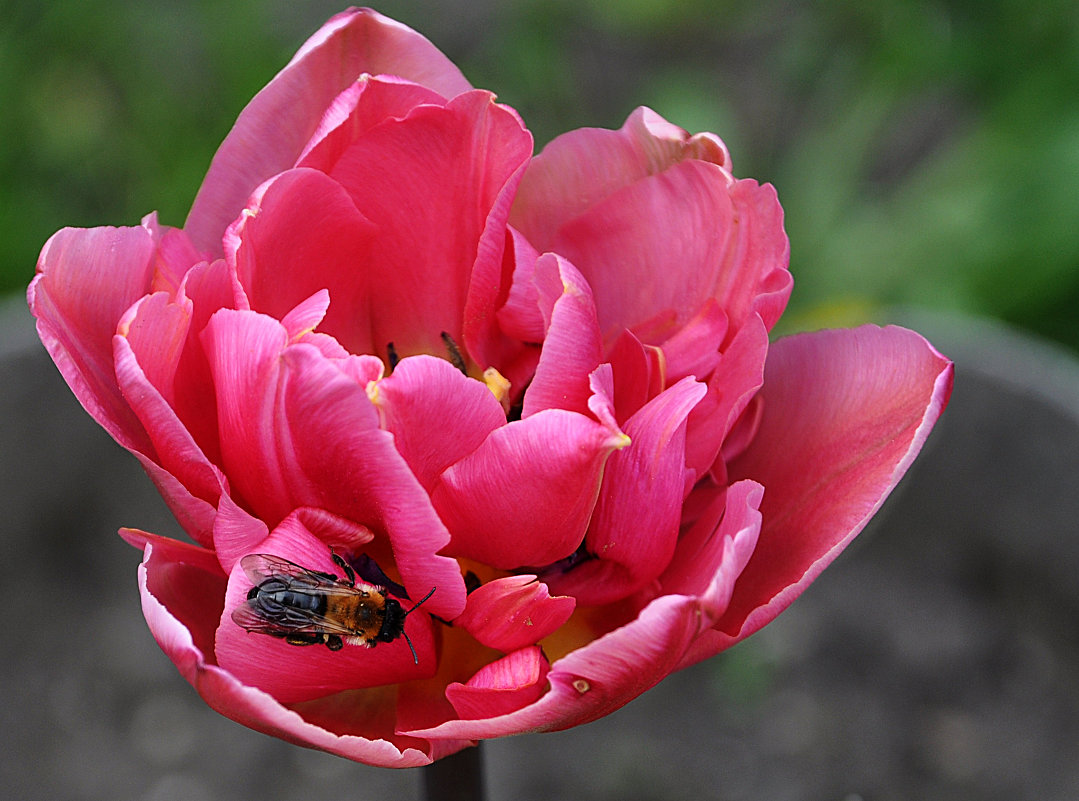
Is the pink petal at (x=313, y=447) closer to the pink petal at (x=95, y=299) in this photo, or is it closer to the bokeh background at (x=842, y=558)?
the pink petal at (x=95, y=299)

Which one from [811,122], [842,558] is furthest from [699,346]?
[811,122]

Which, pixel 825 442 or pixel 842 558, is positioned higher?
pixel 825 442

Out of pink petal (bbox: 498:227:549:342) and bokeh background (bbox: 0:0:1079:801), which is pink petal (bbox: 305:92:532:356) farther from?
bokeh background (bbox: 0:0:1079:801)

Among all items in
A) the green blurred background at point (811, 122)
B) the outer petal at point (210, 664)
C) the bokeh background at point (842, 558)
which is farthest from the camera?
the green blurred background at point (811, 122)

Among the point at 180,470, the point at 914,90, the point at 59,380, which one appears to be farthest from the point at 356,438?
the point at 914,90

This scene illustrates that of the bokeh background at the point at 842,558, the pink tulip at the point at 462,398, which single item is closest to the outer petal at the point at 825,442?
the pink tulip at the point at 462,398

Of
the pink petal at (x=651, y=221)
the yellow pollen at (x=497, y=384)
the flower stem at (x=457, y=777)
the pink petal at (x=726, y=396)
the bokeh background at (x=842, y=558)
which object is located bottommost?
the bokeh background at (x=842, y=558)

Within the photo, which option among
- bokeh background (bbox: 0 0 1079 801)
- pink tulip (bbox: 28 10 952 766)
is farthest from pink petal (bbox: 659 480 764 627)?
bokeh background (bbox: 0 0 1079 801)

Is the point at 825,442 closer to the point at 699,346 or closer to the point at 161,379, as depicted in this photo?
the point at 699,346
